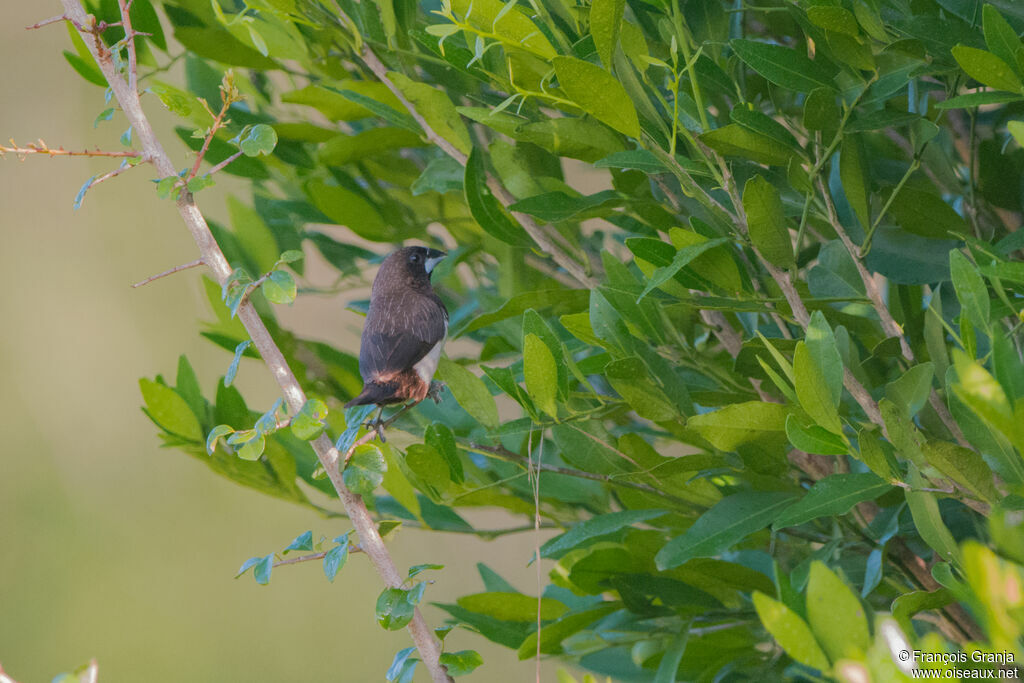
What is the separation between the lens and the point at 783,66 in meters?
0.43

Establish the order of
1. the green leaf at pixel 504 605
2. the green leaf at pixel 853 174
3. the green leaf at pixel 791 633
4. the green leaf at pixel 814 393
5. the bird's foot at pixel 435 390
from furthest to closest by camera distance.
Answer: the bird's foot at pixel 435 390 < the green leaf at pixel 504 605 < the green leaf at pixel 853 174 < the green leaf at pixel 814 393 < the green leaf at pixel 791 633

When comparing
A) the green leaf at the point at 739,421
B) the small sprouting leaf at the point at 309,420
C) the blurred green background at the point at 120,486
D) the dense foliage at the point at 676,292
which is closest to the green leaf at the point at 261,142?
the dense foliage at the point at 676,292

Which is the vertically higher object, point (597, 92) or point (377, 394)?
point (597, 92)

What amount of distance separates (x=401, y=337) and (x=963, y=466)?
15.2 inches

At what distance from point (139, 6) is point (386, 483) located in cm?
31

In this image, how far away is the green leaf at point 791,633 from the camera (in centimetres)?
25

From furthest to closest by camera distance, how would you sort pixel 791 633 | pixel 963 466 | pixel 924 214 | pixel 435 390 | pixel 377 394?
1. pixel 435 390
2. pixel 377 394
3. pixel 924 214
4. pixel 963 466
5. pixel 791 633

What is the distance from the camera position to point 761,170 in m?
0.49

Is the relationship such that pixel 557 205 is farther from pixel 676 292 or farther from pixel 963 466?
pixel 963 466

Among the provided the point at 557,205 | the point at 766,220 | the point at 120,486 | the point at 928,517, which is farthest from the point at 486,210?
the point at 120,486

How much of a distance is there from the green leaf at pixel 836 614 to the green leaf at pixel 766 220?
0.18 meters

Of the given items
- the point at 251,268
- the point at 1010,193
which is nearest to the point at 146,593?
the point at 251,268

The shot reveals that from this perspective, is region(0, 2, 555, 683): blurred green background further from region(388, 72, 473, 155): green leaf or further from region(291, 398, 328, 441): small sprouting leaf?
region(291, 398, 328, 441): small sprouting leaf

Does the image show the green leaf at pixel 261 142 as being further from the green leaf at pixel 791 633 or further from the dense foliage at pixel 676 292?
the green leaf at pixel 791 633
